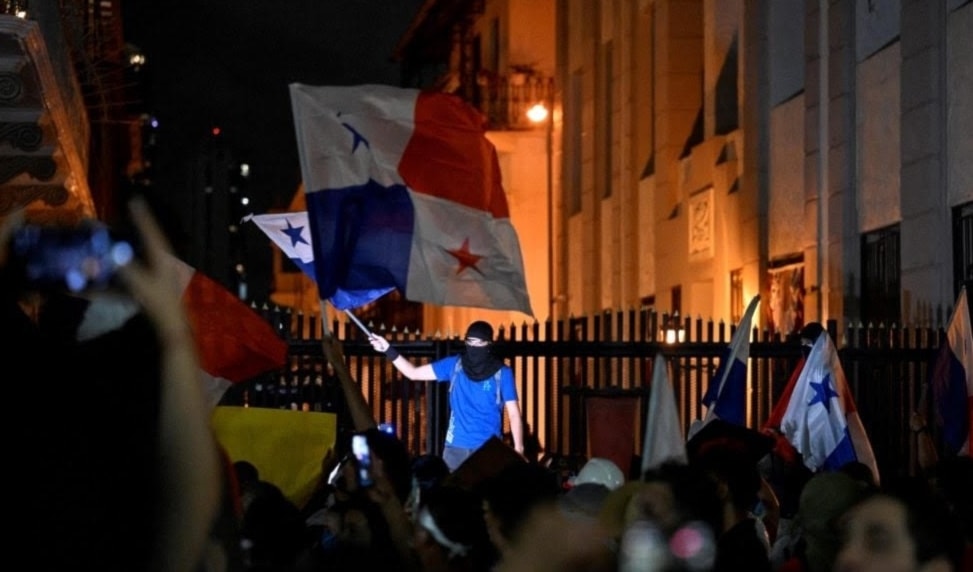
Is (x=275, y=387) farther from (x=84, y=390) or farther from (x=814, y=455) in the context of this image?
(x=84, y=390)

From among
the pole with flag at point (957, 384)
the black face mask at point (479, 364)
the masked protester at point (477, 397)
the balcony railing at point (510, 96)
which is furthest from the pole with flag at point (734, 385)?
the balcony railing at point (510, 96)

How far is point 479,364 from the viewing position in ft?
48.9

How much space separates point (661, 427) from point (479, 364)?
7.69 metres

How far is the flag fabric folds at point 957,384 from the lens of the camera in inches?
524

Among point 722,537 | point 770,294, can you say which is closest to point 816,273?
point 770,294

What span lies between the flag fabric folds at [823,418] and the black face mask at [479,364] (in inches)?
95.8

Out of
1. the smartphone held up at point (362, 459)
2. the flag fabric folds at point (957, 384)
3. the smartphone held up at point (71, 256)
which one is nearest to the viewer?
the smartphone held up at point (71, 256)

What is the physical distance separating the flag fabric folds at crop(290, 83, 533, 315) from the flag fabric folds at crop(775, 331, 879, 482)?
2.17 metres

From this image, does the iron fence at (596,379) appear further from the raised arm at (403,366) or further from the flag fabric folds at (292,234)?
the flag fabric folds at (292,234)

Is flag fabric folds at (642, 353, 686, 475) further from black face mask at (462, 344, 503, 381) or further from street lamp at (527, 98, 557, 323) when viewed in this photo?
street lamp at (527, 98, 557, 323)

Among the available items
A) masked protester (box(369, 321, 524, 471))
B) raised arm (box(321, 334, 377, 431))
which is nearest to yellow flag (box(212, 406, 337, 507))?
raised arm (box(321, 334, 377, 431))

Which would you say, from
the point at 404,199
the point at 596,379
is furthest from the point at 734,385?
the point at 596,379

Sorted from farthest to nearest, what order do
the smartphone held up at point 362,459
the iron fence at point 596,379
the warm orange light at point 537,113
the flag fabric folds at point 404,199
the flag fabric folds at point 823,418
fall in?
the warm orange light at point 537,113, the iron fence at point 596,379, the flag fabric folds at point 823,418, the flag fabric folds at point 404,199, the smartphone held up at point 362,459

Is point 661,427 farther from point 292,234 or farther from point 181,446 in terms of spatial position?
point 292,234
